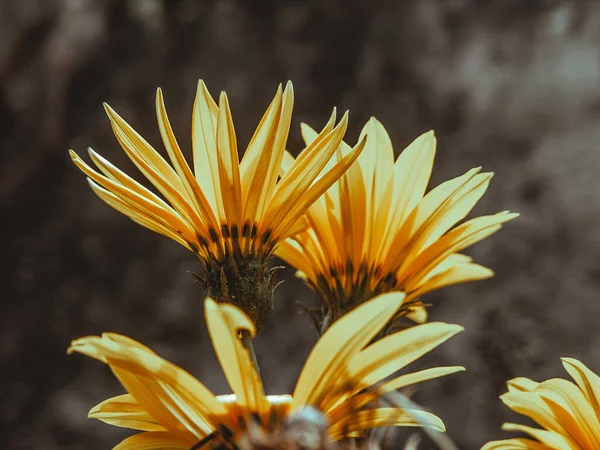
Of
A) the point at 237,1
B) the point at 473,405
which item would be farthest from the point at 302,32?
the point at 473,405

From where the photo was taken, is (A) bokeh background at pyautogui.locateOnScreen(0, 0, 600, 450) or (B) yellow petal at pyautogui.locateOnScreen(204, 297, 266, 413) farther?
(A) bokeh background at pyautogui.locateOnScreen(0, 0, 600, 450)

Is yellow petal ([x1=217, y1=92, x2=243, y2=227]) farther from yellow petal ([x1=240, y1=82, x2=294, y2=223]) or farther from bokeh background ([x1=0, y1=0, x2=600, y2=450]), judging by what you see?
bokeh background ([x1=0, y1=0, x2=600, y2=450])

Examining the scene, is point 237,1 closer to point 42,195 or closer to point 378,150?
point 42,195

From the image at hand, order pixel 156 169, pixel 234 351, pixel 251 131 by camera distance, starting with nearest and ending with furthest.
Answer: pixel 234 351 < pixel 156 169 < pixel 251 131

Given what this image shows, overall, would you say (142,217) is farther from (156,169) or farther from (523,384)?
(523,384)

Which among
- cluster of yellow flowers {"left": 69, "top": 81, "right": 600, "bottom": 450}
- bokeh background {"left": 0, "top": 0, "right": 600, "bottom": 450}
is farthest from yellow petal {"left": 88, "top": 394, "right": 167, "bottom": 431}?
bokeh background {"left": 0, "top": 0, "right": 600, "bottom": 450}

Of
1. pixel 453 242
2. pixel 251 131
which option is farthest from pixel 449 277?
pixel 251 131

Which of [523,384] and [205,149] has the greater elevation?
[205,149]
